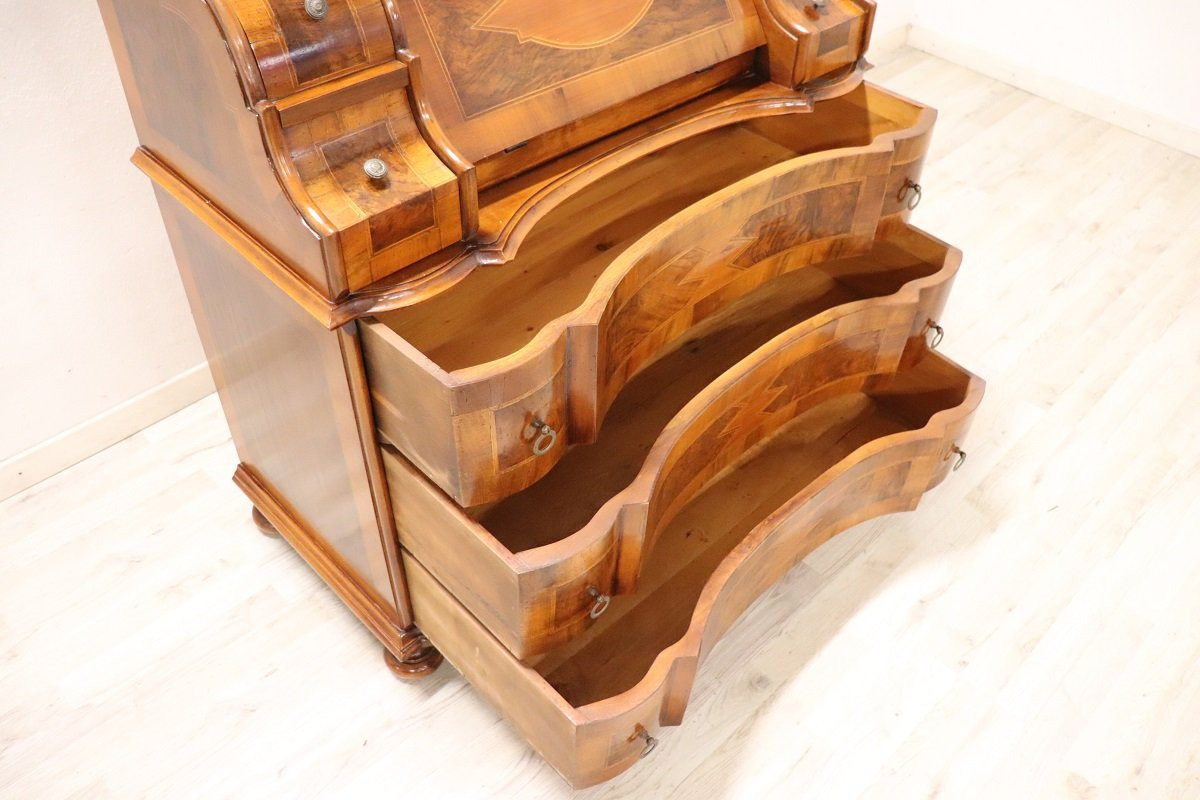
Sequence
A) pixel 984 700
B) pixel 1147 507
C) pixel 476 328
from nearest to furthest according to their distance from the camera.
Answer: pixel 476 328
pixel 984 700
pixel 1147 507

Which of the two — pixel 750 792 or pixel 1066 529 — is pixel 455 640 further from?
pixel 1066 529

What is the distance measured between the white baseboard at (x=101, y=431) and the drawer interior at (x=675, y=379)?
808 mm

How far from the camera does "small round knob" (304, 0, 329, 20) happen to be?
0.85 metres

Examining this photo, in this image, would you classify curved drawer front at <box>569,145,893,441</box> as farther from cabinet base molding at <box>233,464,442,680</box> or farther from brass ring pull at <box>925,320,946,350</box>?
cabinet base molding at <box>233,464,442,680</box>

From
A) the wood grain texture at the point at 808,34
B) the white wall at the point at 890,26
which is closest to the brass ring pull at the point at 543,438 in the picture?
the wood grain texture at the point at 808,34

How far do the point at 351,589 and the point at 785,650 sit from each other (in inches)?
24.6

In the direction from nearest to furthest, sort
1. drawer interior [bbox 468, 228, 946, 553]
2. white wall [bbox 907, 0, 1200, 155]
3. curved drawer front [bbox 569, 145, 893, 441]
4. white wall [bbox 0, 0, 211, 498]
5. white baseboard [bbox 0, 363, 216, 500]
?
curved drawer front [bbox 569, 145, 893, 441]
drawer interior [bbox 468, 228, 946, 553]
white wall [bbox 0, 0, 211, 498]
white baseboard [bbox 0, 363, 216, 500]
white wall [bbox 907, 0, 1200, 155]

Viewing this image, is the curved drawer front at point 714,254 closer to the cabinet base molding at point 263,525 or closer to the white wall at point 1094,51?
the cabinet base molding at point 263,525

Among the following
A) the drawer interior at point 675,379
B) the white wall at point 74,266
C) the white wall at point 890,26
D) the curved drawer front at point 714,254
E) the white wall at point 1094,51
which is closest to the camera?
the curved drawer front at point 714,254

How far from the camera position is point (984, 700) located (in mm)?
1380

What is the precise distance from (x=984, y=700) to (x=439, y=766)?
76 centimetres

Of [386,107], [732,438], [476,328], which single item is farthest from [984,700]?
[386,107]

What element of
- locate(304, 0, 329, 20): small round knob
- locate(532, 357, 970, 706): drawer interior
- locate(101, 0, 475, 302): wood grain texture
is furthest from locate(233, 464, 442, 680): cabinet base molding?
locate(304, 0, 329, 20): small round knob

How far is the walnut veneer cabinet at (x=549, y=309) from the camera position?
0.92 m
